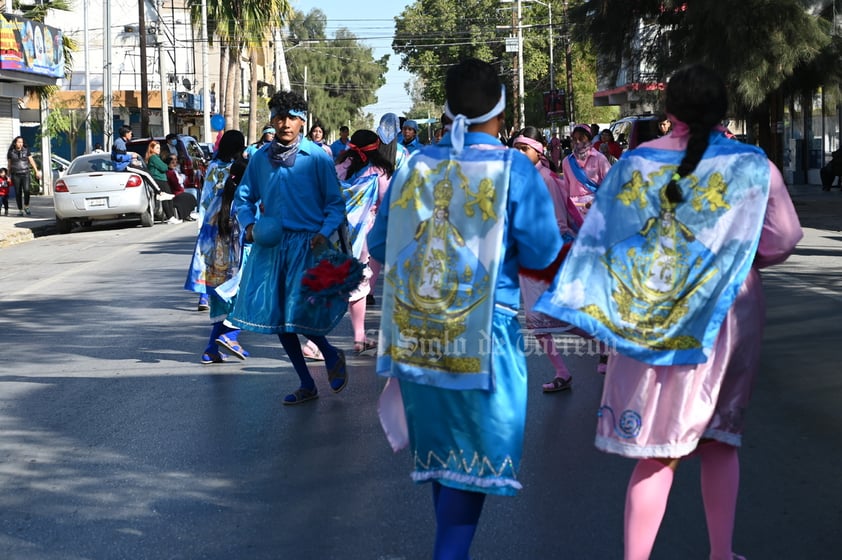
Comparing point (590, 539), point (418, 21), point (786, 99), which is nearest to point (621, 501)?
point (590, 539)

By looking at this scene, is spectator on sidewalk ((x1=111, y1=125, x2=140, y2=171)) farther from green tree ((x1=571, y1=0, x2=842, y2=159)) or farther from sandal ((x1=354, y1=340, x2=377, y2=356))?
sandal ((x1=354, y1=340, x2=377, y2=356))

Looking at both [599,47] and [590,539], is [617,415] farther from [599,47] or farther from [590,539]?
[599,47]

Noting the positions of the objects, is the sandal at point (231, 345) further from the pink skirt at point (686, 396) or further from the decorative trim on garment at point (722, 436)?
the decorative trim on garment at point (722, 436)

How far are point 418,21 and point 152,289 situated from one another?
7083 cm

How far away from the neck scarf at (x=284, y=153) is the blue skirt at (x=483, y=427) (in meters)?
3.39

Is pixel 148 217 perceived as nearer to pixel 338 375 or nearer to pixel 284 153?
pixel 338 375

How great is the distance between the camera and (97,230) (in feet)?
82.0

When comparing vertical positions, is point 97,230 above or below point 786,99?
below

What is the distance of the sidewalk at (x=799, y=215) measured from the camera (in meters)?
22.4

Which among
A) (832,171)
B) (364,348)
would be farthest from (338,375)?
(832,171)

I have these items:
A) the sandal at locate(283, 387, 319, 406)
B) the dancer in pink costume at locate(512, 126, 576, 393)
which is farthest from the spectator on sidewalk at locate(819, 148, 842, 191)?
the sandal at locate(283, 387, 319, 406)

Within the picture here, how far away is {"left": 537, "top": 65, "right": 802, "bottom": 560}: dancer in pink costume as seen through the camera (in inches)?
156

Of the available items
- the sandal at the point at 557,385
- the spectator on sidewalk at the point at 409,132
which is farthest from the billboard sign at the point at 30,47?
the sandal at the point at 557,385

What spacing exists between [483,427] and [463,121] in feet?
3.11
